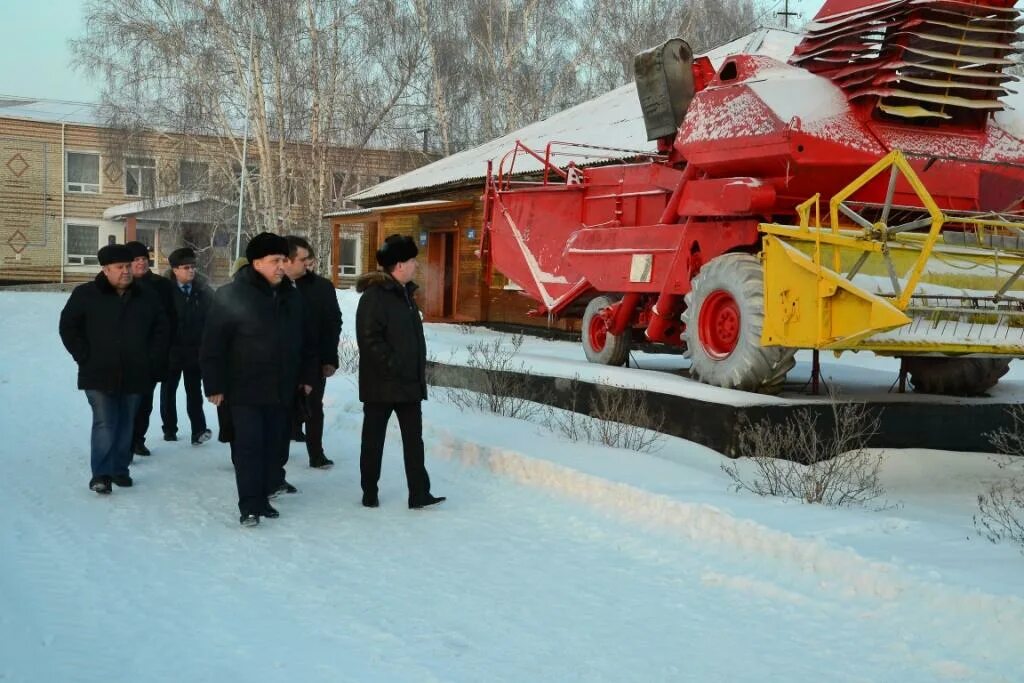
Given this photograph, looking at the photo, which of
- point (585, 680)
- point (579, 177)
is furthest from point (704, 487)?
point (579, 177)

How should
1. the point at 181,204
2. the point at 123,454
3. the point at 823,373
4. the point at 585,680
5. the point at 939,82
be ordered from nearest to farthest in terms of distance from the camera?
the point at 585,680, the point at 123,454, the point at 939,82, the point at 823,373, the point at 181,204

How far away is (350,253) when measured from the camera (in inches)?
1523

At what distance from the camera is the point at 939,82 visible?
8.20 m

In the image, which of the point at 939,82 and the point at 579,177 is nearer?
the point at 939,82

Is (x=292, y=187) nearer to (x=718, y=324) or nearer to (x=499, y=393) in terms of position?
(x=499, y=393)

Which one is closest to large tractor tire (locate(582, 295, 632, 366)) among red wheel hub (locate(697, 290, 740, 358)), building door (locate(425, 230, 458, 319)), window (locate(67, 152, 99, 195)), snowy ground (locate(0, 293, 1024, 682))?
Result: red wheel hub (locate(697, 290, 740, 358))

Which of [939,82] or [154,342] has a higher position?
[939,82]

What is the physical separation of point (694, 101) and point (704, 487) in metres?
4.10

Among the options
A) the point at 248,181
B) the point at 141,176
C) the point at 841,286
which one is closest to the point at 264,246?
the point at 841,286

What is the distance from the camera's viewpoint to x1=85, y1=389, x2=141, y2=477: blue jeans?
270 inches

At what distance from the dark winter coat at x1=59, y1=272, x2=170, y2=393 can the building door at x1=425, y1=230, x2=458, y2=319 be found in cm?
1682

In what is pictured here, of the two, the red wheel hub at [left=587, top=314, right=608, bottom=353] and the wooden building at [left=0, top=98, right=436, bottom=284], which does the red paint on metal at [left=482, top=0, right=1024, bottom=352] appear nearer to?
the red wheel hub at [left=587, top=314, right=608, bottom=353]

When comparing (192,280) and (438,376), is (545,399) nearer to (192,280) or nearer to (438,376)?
(438,376)

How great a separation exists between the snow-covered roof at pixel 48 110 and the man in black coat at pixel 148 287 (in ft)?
92.4
